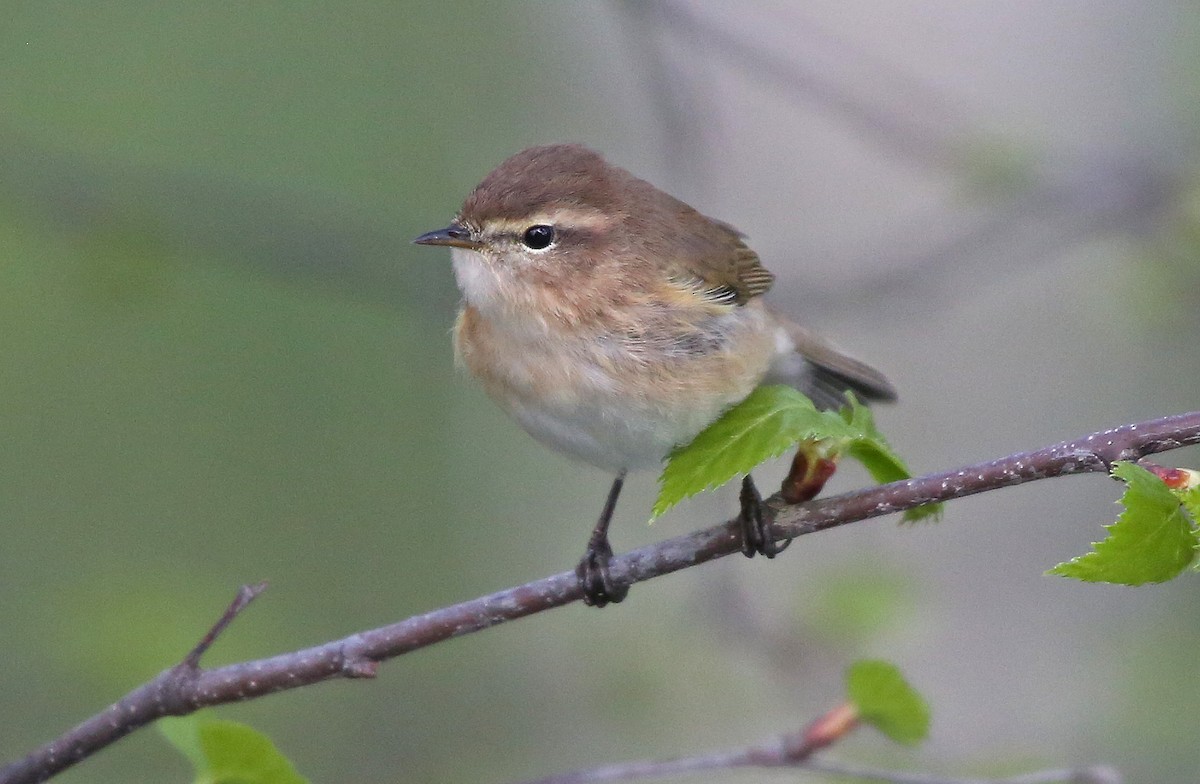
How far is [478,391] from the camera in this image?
13.5ft

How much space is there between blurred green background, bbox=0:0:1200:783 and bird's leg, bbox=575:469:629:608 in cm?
62

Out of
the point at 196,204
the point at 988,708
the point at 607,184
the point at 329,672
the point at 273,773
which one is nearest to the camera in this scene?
the point at 273,773

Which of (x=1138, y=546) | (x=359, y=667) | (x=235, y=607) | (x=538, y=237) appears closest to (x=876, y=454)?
(x=1138, y=546)

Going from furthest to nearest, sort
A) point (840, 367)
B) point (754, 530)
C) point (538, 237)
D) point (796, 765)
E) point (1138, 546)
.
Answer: point (840, 367), point (538, 237), point (796, 765), point (754, 530), point (1138, 546)

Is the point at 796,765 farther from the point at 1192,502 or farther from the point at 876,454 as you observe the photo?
the point at 1192,502

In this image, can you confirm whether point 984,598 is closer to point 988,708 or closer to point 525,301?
point 988,708

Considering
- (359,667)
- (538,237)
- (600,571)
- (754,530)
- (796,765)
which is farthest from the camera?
(538,237)

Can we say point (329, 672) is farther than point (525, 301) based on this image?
No

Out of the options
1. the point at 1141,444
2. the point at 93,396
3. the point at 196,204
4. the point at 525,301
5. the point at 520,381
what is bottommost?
the point at 1141,444

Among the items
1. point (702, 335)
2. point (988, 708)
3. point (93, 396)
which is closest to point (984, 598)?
point (988, 708)

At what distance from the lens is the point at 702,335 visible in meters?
3.43

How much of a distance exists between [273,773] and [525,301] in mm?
1664

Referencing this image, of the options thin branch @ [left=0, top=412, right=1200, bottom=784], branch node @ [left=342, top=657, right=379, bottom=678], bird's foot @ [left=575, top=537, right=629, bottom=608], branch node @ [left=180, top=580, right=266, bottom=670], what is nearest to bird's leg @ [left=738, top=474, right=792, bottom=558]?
thin branch @ [left=0, top=412, right=1200, bottom=784]

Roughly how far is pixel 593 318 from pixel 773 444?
120cm
